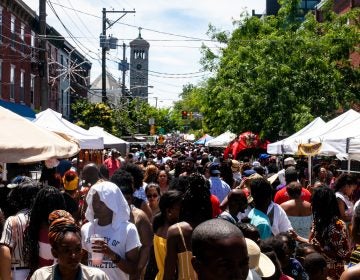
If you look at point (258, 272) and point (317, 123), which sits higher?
point (317, 123)

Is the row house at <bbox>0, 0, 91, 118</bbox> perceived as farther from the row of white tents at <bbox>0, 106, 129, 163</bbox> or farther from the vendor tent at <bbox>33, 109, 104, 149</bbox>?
the row of white tents at <bbox>0, 106, 129, 163</bbox>

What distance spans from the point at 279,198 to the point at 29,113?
66.9ft

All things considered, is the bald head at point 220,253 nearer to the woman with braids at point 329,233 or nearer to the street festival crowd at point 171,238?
the street festival crowd at point 171,238

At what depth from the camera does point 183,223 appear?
5.39 m

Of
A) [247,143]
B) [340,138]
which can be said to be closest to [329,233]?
[340,138]

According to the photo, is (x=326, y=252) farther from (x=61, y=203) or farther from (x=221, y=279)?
(x=221, y=279)

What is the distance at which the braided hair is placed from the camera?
5.64m

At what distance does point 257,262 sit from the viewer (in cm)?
416

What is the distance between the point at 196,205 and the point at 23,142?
2.55m

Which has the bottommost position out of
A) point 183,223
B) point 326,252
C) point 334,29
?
point 326,252

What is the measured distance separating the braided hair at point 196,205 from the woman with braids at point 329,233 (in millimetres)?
1534

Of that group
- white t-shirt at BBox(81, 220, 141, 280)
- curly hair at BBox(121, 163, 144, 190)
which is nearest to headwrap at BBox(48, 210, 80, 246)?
white t-shirt at BBox(81, 220, 141, 280)

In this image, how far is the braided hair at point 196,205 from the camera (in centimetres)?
564

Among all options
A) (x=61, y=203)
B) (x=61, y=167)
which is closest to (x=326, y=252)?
(x=61, y=203)
